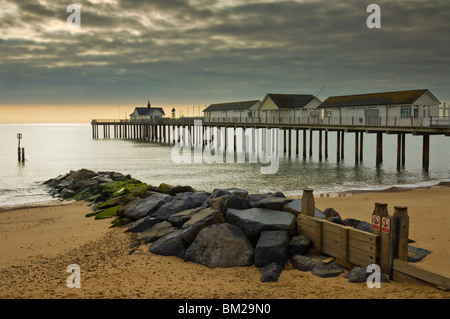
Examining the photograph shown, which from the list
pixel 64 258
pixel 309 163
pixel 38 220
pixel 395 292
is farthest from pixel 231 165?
pixel 395 292

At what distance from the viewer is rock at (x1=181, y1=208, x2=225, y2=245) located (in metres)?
9.21

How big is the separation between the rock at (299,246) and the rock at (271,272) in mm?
741

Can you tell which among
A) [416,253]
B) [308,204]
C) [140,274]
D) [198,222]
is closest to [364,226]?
[416,253]

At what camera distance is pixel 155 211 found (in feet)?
40.7

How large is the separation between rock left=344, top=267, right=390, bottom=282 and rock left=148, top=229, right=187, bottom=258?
355 centimetres

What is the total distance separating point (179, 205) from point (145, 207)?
1.41 metres

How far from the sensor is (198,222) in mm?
9336

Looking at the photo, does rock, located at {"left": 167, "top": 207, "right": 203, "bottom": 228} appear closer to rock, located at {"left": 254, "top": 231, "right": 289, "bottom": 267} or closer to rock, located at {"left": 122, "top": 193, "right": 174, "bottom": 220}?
rock, located at {"left": 122, "top": 193, "right": 174, "bottom": 220}

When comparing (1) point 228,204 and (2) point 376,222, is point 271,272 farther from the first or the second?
(1) point 228,204

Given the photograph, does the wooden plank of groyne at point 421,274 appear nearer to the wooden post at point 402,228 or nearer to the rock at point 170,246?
the wooden post at point 402,228

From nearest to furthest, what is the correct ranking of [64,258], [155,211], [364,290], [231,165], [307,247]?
[364,290]
[307,247]
[64,258]
[155,211]
[231,165]

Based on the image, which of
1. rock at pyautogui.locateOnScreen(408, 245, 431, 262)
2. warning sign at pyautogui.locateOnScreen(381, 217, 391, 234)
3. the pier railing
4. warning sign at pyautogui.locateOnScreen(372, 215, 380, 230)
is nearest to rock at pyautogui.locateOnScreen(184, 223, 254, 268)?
warning sign at pyautogui.locateOnScreen(372, 215, 380, 230)

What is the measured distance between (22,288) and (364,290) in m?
6.09

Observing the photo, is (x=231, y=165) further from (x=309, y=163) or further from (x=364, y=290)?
(x=364, y=290)
